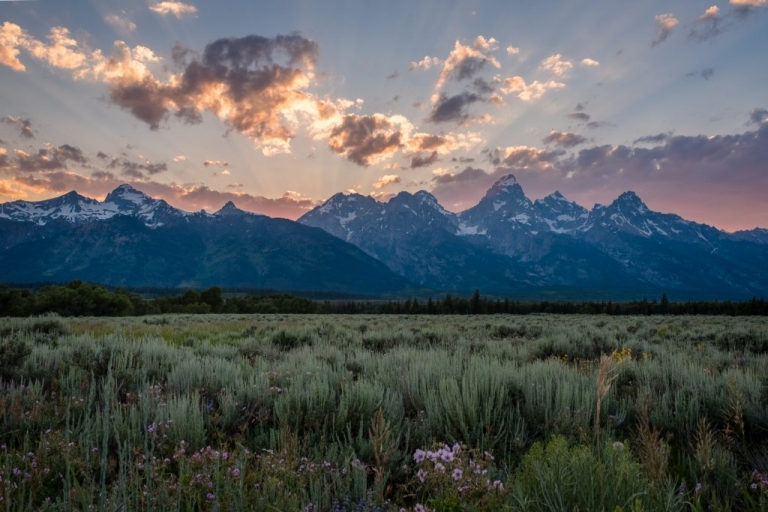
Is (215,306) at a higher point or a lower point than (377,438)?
lower

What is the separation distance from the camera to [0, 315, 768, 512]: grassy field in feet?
6.85

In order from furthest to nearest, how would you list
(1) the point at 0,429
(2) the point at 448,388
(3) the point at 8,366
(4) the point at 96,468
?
(3) the point at 8,366 < (2) the point at 448,388 < (1) the point at 0,429 < (4) the point at 96,468

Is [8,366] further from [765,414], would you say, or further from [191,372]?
[765,414]

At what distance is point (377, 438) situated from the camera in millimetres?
1884

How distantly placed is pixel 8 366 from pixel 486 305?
109m

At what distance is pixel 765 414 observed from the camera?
4168 millimetres

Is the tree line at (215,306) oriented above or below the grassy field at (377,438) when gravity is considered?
below

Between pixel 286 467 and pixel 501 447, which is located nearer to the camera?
pixel 286 467

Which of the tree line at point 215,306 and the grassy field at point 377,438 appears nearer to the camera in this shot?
A: the grassy field at point 377,438

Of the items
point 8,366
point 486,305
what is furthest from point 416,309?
point 8,366

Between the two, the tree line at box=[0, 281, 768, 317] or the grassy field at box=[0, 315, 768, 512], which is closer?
the grassy field at box=[0, 315, 768, 512]

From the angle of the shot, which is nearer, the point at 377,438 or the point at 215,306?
the point at 377,438

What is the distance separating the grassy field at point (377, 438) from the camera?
2.09 metres

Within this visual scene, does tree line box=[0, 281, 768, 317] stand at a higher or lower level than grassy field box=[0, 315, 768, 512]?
lower
